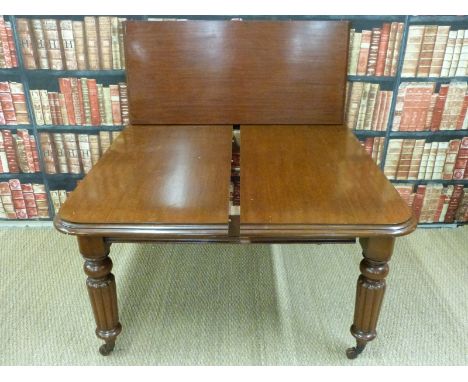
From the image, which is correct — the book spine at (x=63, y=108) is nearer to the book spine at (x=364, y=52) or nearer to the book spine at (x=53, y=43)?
the book spine at (x=53, y=43)

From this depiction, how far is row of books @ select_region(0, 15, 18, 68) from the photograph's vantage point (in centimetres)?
152

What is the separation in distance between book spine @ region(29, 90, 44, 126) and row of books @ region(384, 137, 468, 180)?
1.48 metres

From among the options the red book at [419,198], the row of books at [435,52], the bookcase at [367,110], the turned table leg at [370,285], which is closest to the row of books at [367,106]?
the bookcase at [367,110]

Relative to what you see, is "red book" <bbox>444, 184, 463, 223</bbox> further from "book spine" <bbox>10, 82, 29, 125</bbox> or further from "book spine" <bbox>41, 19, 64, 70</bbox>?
"book spine" <bbox>10, 82, 29, 125</bbox>

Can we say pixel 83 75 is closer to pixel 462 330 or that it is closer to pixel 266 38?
pixel 266 38

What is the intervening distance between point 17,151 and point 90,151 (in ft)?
1.05

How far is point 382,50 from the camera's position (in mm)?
1550

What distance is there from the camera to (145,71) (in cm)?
150

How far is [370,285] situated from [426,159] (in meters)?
0.93

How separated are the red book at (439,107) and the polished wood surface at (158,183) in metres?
0.90

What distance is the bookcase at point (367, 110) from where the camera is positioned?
1526 millimetres

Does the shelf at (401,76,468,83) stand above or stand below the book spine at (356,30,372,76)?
below

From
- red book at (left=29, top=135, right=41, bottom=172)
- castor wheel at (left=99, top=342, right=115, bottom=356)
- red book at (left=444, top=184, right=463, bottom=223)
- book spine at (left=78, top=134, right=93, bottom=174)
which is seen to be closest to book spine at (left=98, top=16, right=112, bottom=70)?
book spine at (left=78, top=134, right=93, bottom=174)
